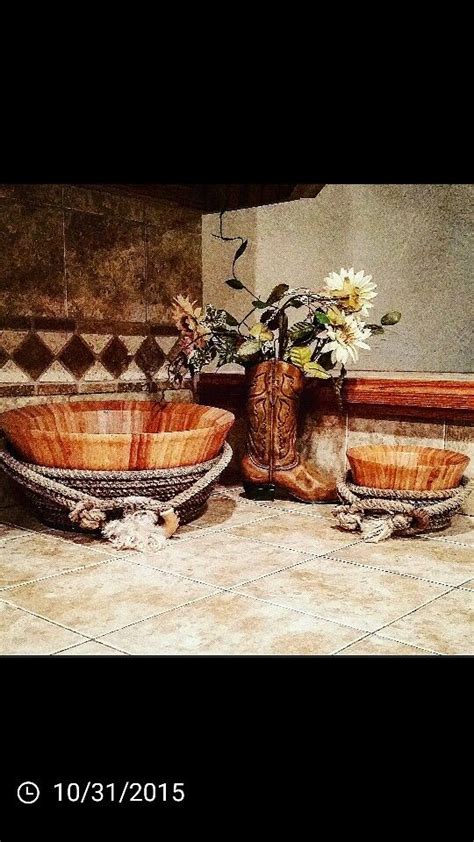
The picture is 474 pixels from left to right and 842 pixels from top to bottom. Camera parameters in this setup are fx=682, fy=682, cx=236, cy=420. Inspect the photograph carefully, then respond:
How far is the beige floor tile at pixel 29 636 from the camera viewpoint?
85 centimetres

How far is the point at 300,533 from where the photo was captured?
1523 millimetres

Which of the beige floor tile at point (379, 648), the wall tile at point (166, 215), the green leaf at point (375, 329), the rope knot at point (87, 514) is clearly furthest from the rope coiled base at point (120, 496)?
the wall tile at point (166, 215)

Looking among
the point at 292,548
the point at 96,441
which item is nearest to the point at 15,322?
the point at 96,441

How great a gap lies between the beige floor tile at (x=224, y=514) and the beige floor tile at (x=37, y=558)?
26 cm

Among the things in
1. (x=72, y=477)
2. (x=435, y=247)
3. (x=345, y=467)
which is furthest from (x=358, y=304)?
(x=435, y=247)

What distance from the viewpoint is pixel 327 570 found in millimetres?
1239

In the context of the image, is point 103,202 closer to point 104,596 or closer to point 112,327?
point 112,327

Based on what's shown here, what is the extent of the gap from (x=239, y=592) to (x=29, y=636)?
345 mm

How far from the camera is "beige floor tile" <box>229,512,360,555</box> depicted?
4.67 ft

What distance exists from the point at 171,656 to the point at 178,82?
636 millimetres

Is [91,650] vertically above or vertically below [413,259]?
below

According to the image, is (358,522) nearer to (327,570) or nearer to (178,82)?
(327,570)
